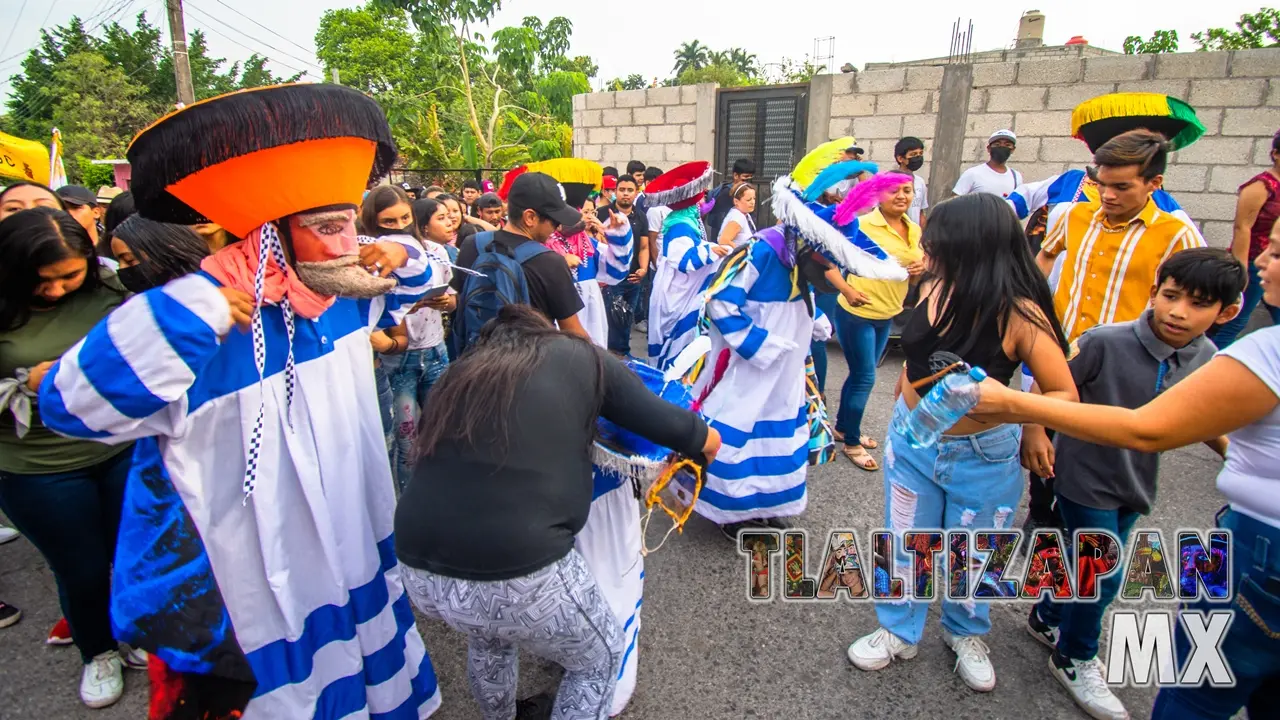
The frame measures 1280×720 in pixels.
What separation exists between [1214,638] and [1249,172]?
6.67 meters

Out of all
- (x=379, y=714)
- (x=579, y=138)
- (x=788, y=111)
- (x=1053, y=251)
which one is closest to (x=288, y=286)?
(x=379, y=714)

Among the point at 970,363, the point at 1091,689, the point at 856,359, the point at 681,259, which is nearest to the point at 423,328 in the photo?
the point at 681,259

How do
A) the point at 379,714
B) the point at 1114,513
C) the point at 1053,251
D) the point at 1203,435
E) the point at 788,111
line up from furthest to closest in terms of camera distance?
the point at 788,111, the point at 1053,251, the point at 1114,513, the point at 379,714, the point at 1203,435

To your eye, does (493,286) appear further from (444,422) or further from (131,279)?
(131,279)

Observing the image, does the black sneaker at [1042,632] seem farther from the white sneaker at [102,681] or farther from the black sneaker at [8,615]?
the black sneaker at [8,615]

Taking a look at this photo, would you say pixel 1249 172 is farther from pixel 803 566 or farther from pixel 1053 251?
pixel 803 566

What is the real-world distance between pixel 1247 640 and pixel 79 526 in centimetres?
353

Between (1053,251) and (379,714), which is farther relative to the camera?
(1053,251)

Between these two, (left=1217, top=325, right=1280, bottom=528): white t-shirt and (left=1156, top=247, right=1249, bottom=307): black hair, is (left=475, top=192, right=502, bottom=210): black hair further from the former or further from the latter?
(left=1217, top=325, right=1280, bottom=528): white t-shirt

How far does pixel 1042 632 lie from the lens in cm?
267

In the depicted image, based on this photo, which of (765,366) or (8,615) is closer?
(8,615)

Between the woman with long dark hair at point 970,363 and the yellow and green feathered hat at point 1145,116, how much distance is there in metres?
2.37

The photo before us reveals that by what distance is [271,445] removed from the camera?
65.6 inches

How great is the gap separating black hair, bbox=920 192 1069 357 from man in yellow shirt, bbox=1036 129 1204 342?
91cm
